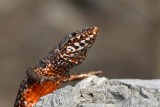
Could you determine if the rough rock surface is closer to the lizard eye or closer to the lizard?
the lizard

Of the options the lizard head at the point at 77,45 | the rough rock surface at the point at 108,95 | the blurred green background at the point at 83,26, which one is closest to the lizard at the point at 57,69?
the lizard head at the point at 77,45

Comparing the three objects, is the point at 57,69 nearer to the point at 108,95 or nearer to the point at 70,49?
the point at 70,49

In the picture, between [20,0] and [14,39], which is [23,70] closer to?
[14,39]

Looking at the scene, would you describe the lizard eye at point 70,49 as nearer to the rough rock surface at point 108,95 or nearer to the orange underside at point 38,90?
the orange underside at point 38,90

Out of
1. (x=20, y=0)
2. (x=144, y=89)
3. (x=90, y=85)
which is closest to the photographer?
(x=144, y=89)

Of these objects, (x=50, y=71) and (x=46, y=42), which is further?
(x=46, y=42)

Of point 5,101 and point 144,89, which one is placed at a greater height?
point 5,101

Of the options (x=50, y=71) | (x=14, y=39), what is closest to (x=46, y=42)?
A: (x=14, y=39)

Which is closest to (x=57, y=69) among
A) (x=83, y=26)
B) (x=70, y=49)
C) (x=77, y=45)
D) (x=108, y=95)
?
(x=70, y=49)
